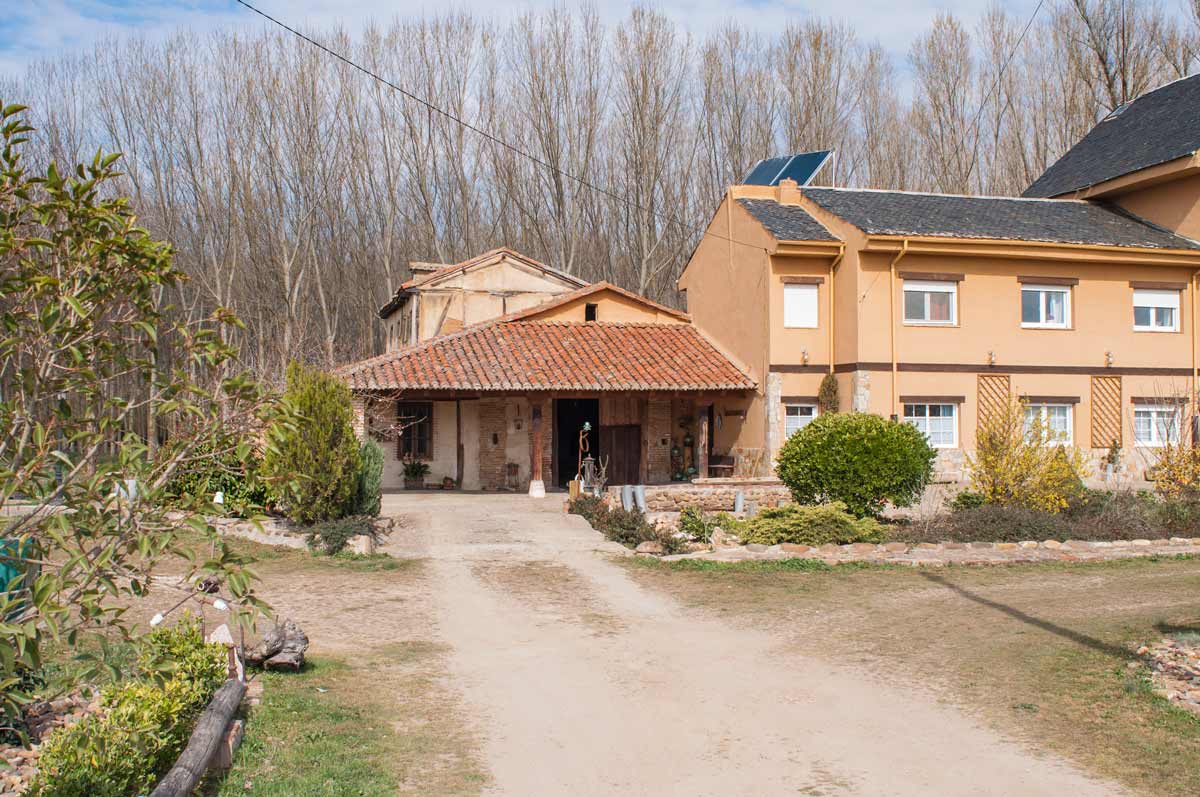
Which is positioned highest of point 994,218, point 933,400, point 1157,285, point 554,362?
point 994,218

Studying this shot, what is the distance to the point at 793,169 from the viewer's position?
2712 centimetres

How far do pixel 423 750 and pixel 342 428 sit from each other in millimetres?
10496

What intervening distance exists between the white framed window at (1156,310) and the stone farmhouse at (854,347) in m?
0.04

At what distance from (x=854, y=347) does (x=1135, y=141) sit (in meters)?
11.7

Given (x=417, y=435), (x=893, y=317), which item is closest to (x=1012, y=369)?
(x=893, y=317)

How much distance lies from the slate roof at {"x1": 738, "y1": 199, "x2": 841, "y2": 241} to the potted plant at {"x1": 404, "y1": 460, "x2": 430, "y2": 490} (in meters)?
10.1

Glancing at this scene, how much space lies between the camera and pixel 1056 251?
909 inches

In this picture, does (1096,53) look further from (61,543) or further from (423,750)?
(61,543)

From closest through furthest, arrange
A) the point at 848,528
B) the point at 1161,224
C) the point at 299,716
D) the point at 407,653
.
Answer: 1. the point at 299,716
2. the point at 407,653
3. the point at 848,528
4. the point at 1161,224

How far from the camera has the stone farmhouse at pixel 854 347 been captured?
22.8 metres

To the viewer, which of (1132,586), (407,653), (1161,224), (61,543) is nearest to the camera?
(61,543)

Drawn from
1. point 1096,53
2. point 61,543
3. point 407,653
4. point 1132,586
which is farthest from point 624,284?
point 61,543

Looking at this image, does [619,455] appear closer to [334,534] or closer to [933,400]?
[933,400]

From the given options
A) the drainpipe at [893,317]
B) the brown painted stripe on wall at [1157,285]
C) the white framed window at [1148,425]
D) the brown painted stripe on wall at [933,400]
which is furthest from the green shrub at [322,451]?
the brown painted stripe on wall at [1157,285]
